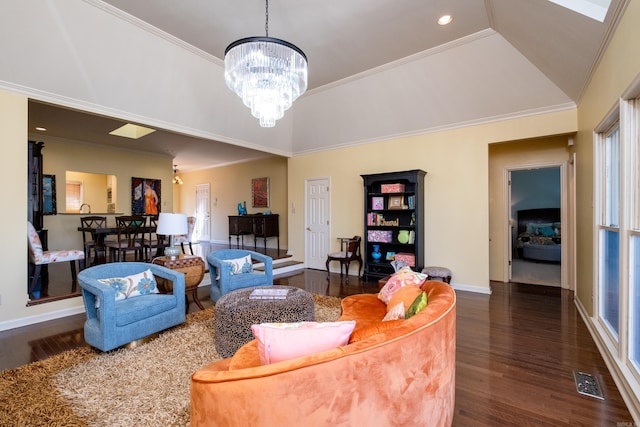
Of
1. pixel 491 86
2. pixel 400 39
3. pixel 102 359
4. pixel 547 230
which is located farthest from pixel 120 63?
pixel 547 230

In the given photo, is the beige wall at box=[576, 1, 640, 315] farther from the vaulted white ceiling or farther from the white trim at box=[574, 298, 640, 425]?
the white trim at box=[574, 298, 640, 425]

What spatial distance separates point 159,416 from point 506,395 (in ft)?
7.58

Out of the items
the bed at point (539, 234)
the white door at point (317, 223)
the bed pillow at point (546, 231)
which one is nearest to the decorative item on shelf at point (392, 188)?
the white door at point (317, 223)

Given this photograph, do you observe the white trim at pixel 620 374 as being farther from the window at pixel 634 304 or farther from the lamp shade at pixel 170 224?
the lamp shade at pixel 170 224

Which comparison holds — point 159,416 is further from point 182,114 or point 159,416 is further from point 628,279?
point 182,114

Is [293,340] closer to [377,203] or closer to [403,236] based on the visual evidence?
[403,236]

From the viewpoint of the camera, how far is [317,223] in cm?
648

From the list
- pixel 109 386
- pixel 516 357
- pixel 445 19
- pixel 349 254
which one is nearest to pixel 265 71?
pixel 445 19

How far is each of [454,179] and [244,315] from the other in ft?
13.3

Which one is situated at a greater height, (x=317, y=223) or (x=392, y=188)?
(x=392, y=188)

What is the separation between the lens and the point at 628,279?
6.93 ft

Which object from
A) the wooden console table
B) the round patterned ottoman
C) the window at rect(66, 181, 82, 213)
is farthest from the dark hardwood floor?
the window at rect(66, 181, 82, 213)

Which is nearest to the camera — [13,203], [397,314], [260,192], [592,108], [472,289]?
[397,314]

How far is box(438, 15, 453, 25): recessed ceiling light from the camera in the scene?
3.31m
